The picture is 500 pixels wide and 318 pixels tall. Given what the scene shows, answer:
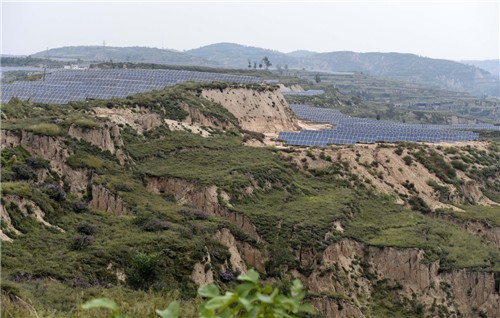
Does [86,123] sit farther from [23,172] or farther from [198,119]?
[198,119]

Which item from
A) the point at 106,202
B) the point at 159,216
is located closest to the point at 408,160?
the point at 159,216

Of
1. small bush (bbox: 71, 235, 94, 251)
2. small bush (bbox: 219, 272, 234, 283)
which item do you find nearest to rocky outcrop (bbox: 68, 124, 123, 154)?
small bush (bbox: 71, 235, 94, 251)

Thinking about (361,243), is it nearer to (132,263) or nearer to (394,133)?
(132,263)

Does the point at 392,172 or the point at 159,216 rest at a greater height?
the point at 159,216

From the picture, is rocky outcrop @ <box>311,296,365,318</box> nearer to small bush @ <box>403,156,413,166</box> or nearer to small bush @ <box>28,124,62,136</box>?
small bush @ <box>28,124,62,136</box>

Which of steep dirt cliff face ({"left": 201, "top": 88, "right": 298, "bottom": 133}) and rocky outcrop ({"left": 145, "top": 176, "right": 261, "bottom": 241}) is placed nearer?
rocky outcrop ({"left": 145, "top": 176, "right": 261, "bottom": 241})

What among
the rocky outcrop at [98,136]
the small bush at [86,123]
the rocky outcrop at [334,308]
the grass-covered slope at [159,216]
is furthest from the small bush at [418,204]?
the small bush at [86,123]
